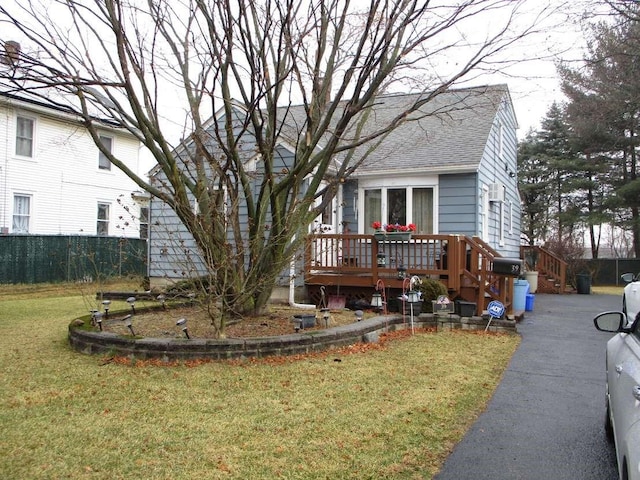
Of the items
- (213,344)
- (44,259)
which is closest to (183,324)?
(213,344)

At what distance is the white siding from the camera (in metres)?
16.6

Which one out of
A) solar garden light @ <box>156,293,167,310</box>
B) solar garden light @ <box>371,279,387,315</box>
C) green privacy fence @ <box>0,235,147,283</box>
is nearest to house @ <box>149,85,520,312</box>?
solar garden light @ <box>371,279,387,315</box>

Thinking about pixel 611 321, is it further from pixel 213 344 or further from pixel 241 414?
pixel 213 344

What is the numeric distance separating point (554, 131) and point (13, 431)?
118 feet

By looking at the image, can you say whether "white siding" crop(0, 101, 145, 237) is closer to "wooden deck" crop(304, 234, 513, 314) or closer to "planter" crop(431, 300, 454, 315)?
"wooden deck" crop(304, 234, 513, 314)

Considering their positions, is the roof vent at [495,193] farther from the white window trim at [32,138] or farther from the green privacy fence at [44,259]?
the white window trim at [32,138]

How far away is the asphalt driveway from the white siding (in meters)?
13.2

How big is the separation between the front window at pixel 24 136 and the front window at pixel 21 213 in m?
1.57

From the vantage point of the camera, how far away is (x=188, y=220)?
7035 millimetres

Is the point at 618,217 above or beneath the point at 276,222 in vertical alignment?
above

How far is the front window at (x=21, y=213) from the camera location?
17.1m

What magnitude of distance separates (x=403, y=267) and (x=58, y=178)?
1478cm

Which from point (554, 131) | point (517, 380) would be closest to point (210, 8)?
point (517, 380)

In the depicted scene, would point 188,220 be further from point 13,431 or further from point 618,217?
point 618,217
